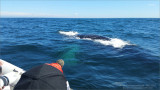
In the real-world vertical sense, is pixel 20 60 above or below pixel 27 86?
below

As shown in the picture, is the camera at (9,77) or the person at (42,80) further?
the camera at (9,77)

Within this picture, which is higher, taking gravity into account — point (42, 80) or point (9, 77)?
point (42, 80)

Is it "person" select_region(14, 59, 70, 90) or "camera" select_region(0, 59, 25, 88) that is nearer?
"person" select_region(14, 59, 70, 90)

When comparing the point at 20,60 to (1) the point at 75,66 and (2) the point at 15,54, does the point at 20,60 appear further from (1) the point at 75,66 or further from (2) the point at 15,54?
(1) the point at 75,66

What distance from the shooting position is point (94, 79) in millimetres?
8359

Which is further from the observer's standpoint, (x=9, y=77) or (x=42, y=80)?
(x=9, y=77)

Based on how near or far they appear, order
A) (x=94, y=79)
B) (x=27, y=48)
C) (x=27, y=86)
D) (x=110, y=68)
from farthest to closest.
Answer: (x=27, y=48), (x=110, y=68), (x=94, y=79), (x=27, y=86)

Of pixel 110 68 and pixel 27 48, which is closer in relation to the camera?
pixel 110 68

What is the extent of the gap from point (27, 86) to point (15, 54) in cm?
1140

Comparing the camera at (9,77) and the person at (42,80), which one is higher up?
the person at (42,80)

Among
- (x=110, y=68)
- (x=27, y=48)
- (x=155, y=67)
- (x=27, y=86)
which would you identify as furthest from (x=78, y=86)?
(x=27, y=48)

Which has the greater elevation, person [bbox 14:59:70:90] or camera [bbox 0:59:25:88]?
person [bbox 14:59:70:90]

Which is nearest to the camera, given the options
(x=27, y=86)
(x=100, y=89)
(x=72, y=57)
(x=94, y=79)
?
(x=27, y=86)

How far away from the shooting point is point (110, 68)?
1005 centimetres
